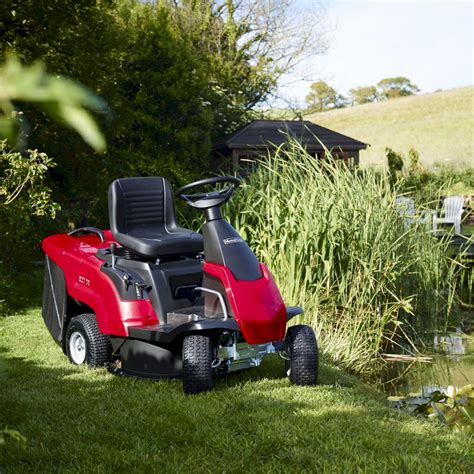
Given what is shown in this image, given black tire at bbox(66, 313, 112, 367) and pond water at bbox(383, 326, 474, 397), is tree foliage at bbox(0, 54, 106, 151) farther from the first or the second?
pond water at bbox(383, 326, 474, 397)

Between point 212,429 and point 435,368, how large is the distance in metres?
3.62

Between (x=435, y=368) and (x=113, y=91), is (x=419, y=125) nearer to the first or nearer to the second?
(x=113, y=91)

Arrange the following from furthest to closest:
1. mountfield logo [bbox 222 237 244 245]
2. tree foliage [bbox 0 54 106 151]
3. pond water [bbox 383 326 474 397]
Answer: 1. pond water [bbox 383 326 474 397]
2. mountfield logo [bbox 222 237 244 245]
3. tree foliage [bbox 0 54 106 151]

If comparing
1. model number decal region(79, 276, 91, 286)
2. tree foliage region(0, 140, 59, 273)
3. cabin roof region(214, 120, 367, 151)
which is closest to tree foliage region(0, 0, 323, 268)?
tree foliage region(0, 140, 59, 273)

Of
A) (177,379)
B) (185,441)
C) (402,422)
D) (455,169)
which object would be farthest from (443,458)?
(455,169)

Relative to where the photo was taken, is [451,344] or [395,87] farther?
[395,87]

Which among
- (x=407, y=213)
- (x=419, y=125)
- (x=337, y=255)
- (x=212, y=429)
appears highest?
(x=419, y=125)

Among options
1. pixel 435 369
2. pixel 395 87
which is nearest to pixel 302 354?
pixel 435 369

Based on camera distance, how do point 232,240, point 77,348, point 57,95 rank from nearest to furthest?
point 57,95 < point 232,240 < point 77,348

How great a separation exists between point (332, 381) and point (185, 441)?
1892mm

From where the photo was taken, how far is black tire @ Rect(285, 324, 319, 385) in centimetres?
478

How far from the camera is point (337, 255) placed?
7.02m

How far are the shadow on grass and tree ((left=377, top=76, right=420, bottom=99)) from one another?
253ft

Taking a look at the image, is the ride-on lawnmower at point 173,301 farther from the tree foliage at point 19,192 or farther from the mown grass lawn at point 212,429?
the tree foliage at point 19,192
